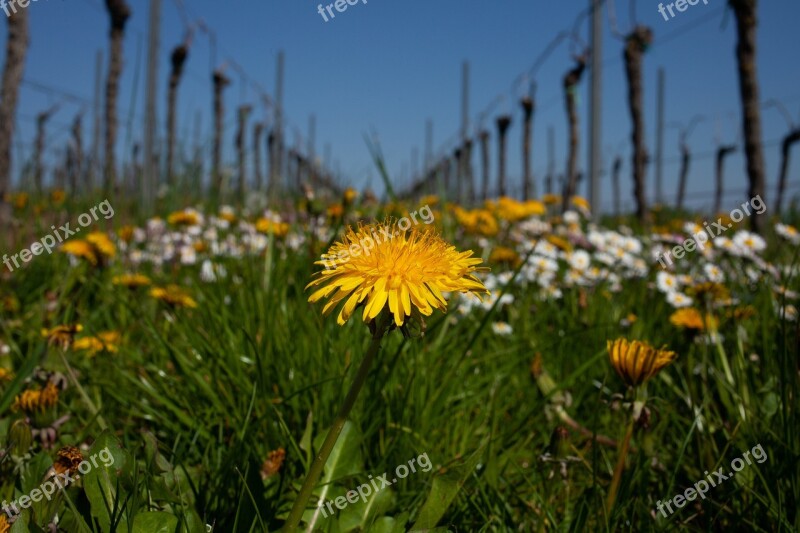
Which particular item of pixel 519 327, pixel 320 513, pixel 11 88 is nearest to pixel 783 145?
pixel 519 327

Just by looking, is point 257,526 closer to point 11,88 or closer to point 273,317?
point 273,317

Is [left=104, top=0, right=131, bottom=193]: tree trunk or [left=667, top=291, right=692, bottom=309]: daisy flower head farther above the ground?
[left=104, top=0, right=131, bottom=193]: tree trunk

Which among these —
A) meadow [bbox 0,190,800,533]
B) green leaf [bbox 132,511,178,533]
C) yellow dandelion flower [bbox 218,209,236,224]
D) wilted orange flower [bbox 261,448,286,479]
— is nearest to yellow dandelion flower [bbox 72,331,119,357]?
meadow [bbox 0,190,800,533]

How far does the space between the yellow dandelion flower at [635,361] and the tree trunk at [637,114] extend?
9228 millimetres

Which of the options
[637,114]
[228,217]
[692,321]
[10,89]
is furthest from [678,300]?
[637,114]

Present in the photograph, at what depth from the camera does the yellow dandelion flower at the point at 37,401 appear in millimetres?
1187

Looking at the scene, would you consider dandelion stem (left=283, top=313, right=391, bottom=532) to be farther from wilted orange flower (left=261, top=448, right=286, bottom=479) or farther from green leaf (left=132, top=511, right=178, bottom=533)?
wilted orange flower (left=261, top=448, right=286, bottom=479)

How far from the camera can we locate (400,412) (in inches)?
55.7

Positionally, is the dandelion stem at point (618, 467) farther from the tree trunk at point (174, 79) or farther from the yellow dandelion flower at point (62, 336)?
the tree trunk at point (174, 79)

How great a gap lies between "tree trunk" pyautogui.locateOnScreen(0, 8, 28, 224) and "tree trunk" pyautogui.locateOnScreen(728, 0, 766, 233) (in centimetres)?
677

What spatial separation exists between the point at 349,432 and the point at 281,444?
0.23m

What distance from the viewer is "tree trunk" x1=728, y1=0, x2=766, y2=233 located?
6359 mm

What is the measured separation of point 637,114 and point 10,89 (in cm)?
861

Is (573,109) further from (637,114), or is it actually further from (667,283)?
(667,283)
